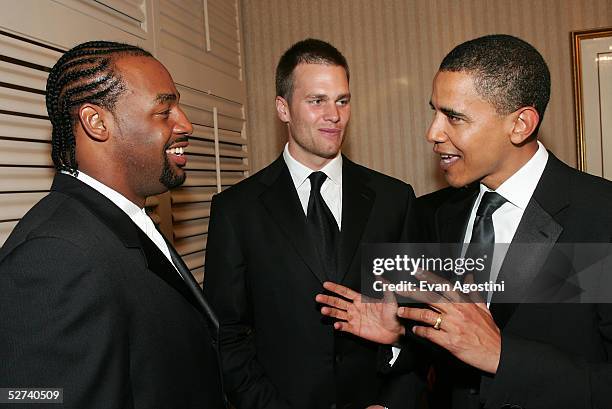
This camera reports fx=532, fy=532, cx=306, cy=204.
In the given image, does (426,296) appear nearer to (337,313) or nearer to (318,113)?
(337,313)

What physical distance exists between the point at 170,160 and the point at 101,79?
25cm

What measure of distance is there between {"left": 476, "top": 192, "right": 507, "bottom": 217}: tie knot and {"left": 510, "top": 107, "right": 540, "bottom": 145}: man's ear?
162 mm

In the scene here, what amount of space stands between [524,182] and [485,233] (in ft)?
0.58

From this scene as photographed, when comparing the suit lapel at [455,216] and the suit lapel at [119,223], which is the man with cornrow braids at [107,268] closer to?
the suit lapel at [119,223]

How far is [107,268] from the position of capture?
101 cm

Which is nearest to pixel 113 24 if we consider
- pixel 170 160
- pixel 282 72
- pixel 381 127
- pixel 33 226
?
pixel 282 72

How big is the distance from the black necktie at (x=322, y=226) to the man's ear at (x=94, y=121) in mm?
807

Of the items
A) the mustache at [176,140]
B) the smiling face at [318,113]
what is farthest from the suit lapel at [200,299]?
the smiling face at [318,113]

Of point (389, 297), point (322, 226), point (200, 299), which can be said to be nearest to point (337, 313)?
point (389, 297)

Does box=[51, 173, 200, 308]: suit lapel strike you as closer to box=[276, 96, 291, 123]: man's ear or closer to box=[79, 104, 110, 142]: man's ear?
box=[79, 104, 110, 142]: man's ear

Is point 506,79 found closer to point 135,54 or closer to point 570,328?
point 570,328

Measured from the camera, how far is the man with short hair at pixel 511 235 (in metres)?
1.24

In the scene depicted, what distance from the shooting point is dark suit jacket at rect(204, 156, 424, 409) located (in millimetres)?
1725

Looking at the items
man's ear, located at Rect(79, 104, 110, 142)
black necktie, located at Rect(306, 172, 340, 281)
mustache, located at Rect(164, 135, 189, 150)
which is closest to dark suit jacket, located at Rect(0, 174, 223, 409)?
man's ear, located at Rect(79, 104, 110, 142)
